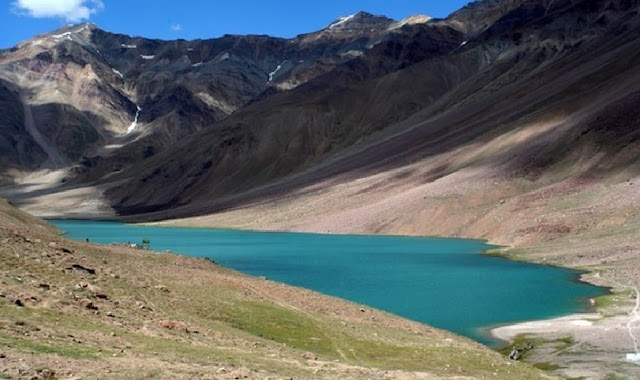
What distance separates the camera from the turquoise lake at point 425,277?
4875 cm

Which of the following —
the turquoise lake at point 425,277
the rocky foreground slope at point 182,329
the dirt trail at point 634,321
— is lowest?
the turquoise lake at point 425,277

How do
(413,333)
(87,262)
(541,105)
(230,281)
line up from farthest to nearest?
(541,105) → (230,281) → (413,333) → (87,262)

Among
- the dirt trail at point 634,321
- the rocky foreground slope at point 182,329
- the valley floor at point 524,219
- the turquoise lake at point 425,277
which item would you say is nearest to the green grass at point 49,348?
the rocky foreground slope at point 182,329

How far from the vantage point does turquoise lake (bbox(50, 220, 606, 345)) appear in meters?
48.8

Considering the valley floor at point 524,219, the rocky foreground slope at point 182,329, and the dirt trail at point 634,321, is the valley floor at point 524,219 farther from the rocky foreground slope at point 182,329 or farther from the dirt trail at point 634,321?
the rocky foreground slope at point 182,329

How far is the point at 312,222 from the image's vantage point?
143375mm

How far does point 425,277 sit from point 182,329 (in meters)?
42.4

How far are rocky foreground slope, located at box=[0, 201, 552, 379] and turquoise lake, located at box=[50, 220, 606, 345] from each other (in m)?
8.63

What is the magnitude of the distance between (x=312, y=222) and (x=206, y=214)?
53.1 metres

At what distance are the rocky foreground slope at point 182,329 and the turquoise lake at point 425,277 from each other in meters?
8.63

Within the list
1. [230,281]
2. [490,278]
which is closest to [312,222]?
[490,278]

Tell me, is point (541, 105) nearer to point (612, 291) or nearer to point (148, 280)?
point (612, 291)

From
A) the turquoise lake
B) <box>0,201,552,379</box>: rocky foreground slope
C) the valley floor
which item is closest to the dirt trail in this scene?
the valley floor

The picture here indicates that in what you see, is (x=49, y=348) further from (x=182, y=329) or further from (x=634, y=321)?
(x=634, y=321)
